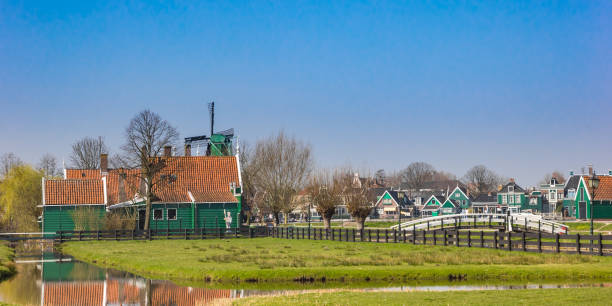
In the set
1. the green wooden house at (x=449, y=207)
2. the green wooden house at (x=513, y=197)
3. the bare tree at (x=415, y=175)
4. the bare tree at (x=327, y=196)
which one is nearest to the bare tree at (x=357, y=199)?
the bare tree at (x=327, y=196)

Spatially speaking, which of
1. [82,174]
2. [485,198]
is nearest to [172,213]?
[82,174]

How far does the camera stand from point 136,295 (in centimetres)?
2580

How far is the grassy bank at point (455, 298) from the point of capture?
66.7 ft

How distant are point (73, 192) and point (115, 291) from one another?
39.1 metres

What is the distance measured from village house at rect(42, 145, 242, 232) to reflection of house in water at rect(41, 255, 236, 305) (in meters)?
30.4

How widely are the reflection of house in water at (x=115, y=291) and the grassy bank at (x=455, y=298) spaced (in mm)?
2744

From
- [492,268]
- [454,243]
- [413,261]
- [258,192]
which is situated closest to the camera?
[492,268]

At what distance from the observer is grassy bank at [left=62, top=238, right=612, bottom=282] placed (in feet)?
95.1

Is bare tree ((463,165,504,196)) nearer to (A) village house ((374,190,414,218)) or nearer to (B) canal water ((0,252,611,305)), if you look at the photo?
(A) village house ((374,190,414,218))

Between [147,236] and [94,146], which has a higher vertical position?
[94,146]

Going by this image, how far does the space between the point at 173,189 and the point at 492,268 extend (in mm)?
40479

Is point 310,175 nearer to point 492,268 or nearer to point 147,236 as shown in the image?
point 147,236

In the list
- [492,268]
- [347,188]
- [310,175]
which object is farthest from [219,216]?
[492,268]

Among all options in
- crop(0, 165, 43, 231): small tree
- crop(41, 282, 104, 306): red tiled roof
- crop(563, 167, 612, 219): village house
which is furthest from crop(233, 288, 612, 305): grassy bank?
crop(563, 167, 612, 219): village house
